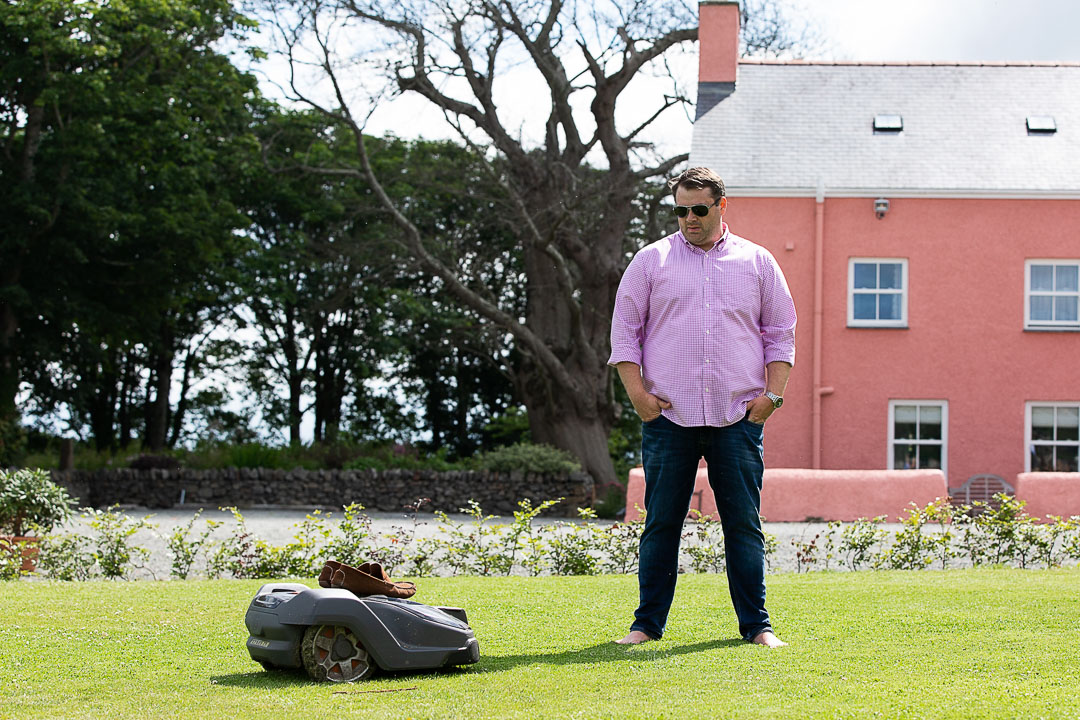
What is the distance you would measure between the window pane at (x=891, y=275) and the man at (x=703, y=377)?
1656 cm

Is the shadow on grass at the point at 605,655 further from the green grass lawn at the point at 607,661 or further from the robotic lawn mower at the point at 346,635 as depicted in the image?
the robotic lawn mower at the point at 346,635

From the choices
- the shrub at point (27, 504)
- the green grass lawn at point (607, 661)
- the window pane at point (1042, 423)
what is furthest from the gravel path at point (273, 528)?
the window pane at point (1042, 423)

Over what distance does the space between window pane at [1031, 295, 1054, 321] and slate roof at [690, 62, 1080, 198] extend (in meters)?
1.72

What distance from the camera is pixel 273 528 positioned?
16969 mm

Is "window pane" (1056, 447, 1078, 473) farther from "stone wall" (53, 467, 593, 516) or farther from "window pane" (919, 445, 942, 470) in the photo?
"stone wall" (53, 467, 593, 516)

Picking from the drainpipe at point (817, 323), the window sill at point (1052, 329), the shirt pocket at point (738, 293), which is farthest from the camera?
the window sill at point (1052, 329)

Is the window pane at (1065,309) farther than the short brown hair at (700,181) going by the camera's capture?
Yes

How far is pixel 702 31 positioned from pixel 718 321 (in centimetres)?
1885

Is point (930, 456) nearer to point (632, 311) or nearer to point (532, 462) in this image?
point (532, 462)

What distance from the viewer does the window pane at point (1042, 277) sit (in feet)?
69.3

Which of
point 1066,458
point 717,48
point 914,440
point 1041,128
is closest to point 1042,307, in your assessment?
point 1066,458

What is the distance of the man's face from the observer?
5293 millimetres

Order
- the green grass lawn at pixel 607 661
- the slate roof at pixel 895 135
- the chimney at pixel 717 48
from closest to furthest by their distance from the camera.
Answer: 1. the green grass lawn at pixel 607 661
2. the slate roof at pixel 895 135
3. the chimney at pixel 717 48

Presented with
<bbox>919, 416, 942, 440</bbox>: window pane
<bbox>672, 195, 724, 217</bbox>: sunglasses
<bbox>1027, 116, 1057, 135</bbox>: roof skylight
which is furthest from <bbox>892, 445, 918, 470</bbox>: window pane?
<bbox>672, 195, 724, 217</bbox>: sunglasses
